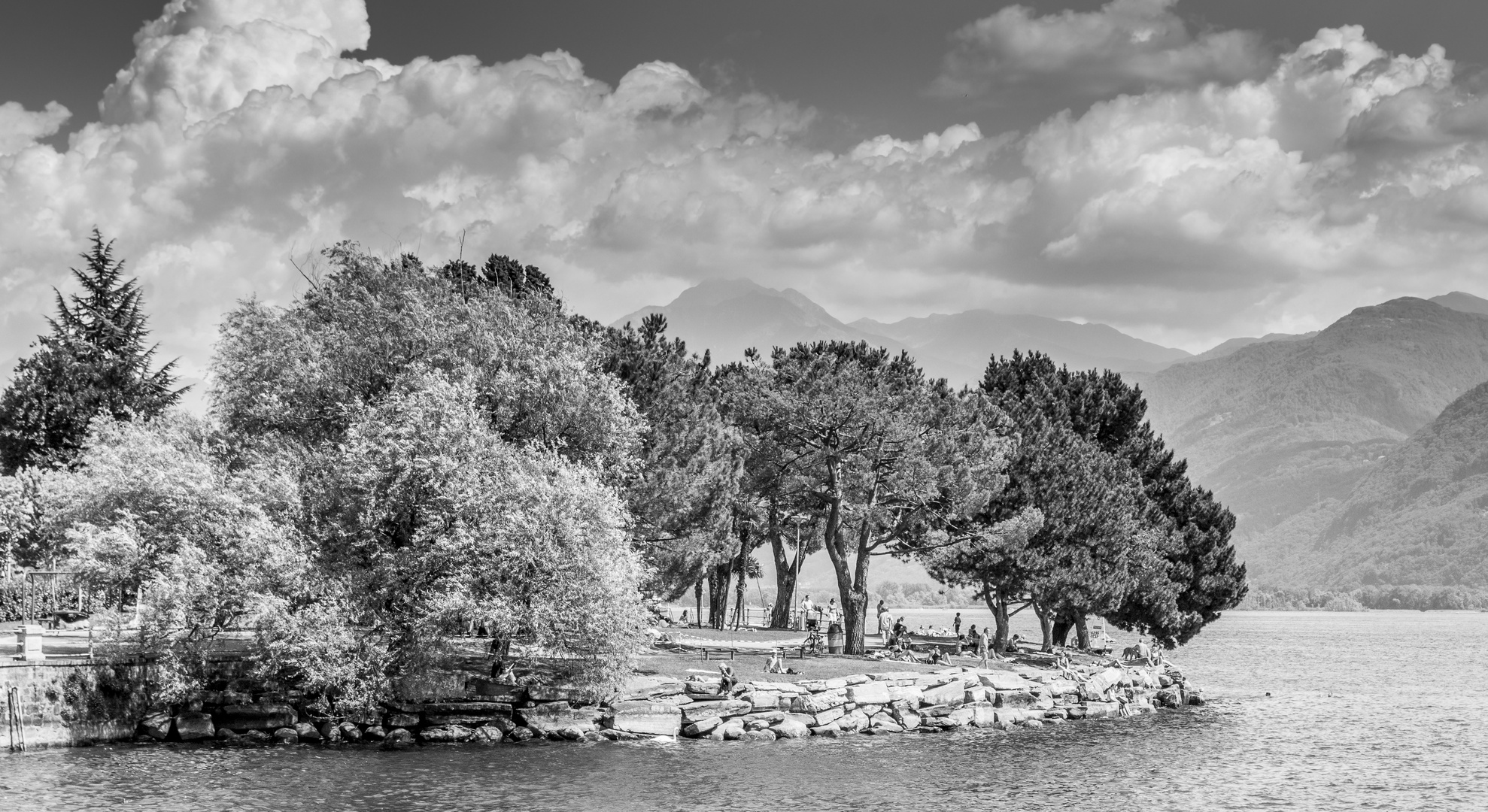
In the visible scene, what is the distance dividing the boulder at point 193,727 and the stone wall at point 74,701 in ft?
4.46

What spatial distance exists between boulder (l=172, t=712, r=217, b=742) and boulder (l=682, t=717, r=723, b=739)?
16407 mm

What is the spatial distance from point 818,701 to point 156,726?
23.9 m

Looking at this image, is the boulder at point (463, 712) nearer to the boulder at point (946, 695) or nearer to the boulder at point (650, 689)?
the boulder at point (650, 689)

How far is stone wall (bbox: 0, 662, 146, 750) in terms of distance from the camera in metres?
41.8

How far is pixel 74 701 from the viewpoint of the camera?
43031mm

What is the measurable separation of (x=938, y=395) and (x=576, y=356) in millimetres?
22753

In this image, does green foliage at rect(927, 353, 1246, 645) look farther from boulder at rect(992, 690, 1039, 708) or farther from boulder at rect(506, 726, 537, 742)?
boulder at rect(506, 726, 537, 742)

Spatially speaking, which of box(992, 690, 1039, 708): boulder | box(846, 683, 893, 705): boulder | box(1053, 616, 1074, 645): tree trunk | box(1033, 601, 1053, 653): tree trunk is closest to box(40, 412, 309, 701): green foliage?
box(846, 683, 893, 705): boulder

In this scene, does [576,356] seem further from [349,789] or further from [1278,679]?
[1278,679]

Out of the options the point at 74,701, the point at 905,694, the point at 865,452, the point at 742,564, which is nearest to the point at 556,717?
the point at 905,694

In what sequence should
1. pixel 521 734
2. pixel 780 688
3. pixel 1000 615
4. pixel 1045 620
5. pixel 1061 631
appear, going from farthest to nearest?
1. pixel 1061 631
2. pixel 1045 620
3. pixel 1000 615
4. pixel 780 688
5. pixel 521 734

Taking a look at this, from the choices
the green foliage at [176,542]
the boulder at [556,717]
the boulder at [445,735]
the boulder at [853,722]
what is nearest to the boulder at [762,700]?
the boulder at [853,722]

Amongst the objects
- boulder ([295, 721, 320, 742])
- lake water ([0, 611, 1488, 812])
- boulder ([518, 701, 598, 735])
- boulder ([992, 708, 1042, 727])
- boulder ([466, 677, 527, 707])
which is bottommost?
lake water ([0, 611, 1488, 812])

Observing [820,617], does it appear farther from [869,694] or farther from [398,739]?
[398,739]
